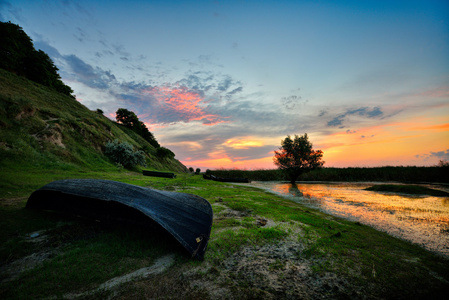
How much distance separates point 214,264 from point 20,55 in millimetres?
44606

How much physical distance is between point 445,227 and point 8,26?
170 feet

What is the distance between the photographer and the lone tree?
726 inches

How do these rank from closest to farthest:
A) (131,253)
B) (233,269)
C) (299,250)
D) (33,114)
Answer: (233,269)
(131,253)
(299,250)
(33,114)

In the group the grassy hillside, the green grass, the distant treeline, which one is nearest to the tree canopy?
the grassy hillside

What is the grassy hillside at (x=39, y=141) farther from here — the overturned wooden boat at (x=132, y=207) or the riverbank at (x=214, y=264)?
the riverbank at (x=214, y=264)

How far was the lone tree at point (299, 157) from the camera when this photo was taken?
18.4 m

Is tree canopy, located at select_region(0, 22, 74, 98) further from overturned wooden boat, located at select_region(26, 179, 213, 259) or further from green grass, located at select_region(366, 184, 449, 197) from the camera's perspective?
green grass, located at select_region(366, 184, 449, 197)

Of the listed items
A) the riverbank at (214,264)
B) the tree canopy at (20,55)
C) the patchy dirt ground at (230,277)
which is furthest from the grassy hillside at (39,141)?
the tree canopy at (20,55)

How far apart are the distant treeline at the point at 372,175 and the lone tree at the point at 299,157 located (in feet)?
24.8

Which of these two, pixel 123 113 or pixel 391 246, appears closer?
pixel 391 246

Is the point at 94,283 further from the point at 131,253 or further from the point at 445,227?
the point at 445,227

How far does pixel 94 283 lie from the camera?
2041 millimetres

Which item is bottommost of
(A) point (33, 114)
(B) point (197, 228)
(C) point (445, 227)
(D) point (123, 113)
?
(C) point (445, 227)

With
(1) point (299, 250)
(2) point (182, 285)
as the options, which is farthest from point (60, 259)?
(1) point (299, 250)
